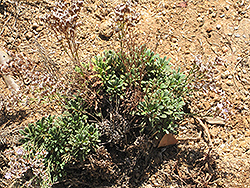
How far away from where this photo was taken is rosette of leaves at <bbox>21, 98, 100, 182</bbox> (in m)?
3.07

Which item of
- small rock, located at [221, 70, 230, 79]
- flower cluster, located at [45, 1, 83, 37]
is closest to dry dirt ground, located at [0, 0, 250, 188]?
small rock, located at [221, 70, 230, 79]

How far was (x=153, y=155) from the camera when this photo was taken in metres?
3.53

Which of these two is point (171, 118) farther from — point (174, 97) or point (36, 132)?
point (36, 132)

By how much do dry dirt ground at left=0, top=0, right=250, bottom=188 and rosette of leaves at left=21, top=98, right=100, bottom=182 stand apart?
0.53m

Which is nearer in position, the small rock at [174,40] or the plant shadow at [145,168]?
the plant shadow at [145,168]

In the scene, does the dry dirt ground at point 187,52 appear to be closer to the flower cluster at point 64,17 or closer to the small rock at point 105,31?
the small rock at point 105,31

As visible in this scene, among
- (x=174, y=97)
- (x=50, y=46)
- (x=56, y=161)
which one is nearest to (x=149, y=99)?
(x=174, y=97)

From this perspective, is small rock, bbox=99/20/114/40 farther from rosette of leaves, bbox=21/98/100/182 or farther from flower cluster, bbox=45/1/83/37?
rosette of leaves, bbox=21/98/100/182

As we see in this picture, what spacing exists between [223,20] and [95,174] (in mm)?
3685

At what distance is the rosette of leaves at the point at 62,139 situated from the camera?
3.07m

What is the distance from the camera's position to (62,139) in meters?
3.13

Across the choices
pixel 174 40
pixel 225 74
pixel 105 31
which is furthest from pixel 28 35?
pixel 225 74

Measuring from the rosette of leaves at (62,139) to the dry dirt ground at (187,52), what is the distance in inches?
20.7

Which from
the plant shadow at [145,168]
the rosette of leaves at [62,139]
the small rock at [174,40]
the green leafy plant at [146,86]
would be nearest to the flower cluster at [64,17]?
the green leafy plant at [146,86]
